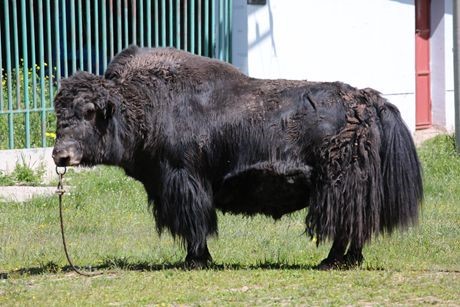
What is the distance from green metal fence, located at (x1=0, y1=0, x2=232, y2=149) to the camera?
14.4m

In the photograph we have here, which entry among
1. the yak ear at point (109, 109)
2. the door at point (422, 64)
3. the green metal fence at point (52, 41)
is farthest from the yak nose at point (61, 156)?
the door at point (422, 64)

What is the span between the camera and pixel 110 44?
15.2m

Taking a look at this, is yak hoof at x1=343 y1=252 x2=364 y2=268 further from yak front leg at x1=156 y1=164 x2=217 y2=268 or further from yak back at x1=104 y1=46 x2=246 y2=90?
yak back at x1=104 y1=46 x2=246 y2=90

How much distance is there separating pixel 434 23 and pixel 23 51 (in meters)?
8.00

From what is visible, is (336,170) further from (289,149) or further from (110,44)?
(110,44)

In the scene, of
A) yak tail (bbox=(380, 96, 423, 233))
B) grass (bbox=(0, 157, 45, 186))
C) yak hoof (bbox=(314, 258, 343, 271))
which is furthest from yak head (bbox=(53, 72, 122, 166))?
grass (bbox=(0, 157, 45, 186))

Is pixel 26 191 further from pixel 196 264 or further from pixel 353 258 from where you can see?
pixel 353 258

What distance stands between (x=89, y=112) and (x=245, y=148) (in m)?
1.28

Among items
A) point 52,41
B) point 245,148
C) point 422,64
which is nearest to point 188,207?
point 245,148

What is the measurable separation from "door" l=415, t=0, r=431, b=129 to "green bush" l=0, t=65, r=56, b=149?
7091 millimetres

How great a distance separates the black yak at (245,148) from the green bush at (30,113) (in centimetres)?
538

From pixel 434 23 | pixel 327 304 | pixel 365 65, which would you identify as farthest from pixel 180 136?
pixel 434 23

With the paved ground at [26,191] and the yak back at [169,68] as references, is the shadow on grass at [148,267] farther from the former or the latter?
the paved ground at [26,191]

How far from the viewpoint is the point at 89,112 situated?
9.11 m
